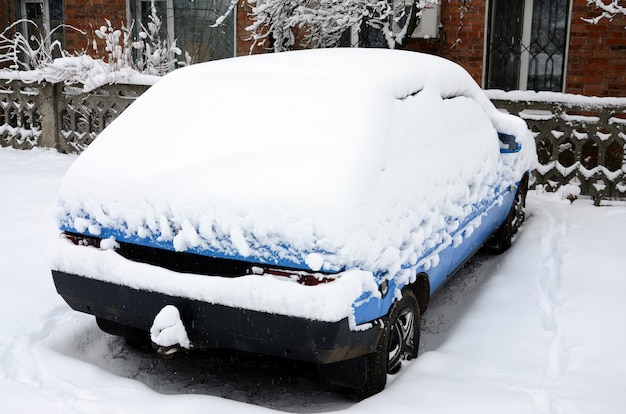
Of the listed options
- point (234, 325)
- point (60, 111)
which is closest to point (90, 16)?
point (60, 111)

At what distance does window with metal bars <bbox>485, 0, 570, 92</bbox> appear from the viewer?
9320mm

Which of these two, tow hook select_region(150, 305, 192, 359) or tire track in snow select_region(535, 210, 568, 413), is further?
tire track in snow select_region(535, 210, 568, 413)

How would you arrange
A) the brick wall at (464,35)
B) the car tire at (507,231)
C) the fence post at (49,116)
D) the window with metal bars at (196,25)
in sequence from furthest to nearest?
the window with metal bars at (196,25), the brick wall at (464,35), the fence post at (49,116), the car tire at (507,231)

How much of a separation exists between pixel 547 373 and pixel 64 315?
2.80 meters

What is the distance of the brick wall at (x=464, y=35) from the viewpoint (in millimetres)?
9438

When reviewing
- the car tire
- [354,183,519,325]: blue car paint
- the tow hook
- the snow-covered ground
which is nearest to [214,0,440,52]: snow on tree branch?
the car tire

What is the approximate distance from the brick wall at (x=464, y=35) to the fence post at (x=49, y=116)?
17.3 feet

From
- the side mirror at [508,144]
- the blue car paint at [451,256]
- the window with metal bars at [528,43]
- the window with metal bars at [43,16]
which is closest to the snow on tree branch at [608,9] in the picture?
the window with metal bars at [528,43]

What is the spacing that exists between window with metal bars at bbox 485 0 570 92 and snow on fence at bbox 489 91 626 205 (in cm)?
223

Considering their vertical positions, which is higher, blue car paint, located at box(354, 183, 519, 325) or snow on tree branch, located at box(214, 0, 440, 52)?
snow on tree branch, located at box(214, 0, 440, 52)

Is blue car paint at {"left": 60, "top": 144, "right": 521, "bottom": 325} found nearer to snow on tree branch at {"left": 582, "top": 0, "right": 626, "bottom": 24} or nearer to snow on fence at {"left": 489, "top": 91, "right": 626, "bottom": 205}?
snow on fence at {"left": 489, "top": 91, "right": 626, "bottom": 205}

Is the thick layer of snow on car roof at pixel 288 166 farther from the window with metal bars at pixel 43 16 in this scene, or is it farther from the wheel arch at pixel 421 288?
the window with metal bars at pixel 43 16

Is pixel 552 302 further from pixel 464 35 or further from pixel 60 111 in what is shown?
pixel 60 111

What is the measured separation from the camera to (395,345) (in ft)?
11.5
